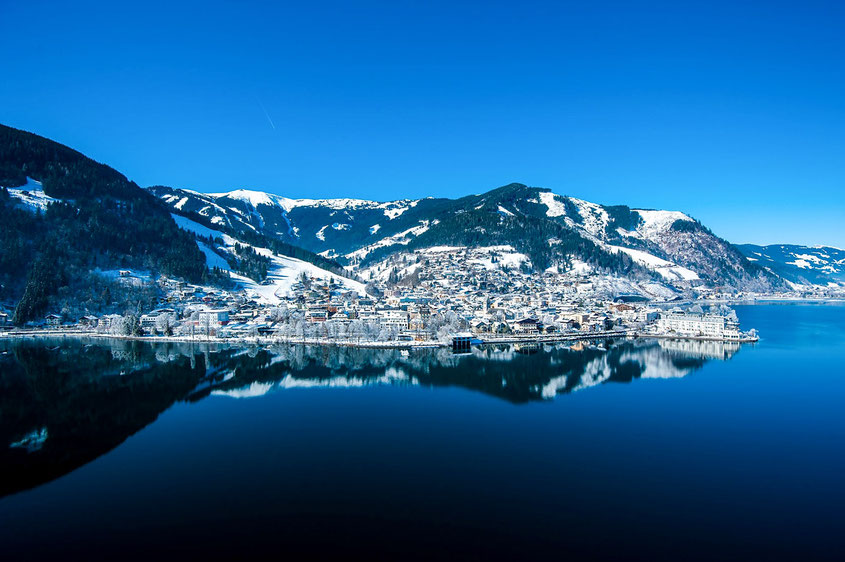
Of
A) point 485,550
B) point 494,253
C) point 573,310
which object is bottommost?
point 485,550

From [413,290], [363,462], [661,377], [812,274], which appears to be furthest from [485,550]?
[812,274]

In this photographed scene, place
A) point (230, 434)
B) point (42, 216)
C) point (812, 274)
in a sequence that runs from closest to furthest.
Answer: point (230, 434), point (42, 216), point (812, 274)

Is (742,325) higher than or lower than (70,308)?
lower

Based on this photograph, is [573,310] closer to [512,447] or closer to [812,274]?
[512,447]

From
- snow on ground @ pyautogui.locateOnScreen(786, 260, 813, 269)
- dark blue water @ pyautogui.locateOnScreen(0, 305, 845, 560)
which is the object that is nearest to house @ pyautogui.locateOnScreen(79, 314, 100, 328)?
dark blue water @ pyautogui.locateOnScreen(0, 305, 845, 560)

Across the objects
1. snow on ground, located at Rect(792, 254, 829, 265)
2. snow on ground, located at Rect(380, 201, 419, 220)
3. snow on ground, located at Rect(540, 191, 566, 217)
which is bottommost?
snow on ground, located at Rect(792, 254, 829, 265)

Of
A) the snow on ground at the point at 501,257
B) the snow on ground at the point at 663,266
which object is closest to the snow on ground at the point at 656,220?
the snow on ground at the point at 663,266

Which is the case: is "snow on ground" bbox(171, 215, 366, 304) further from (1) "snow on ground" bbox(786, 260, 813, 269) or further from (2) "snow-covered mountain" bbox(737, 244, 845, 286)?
(1) "snow on ground" bbox(786, 260, 813, 269)

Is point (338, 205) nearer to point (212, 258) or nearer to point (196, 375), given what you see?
point (212, 258)
